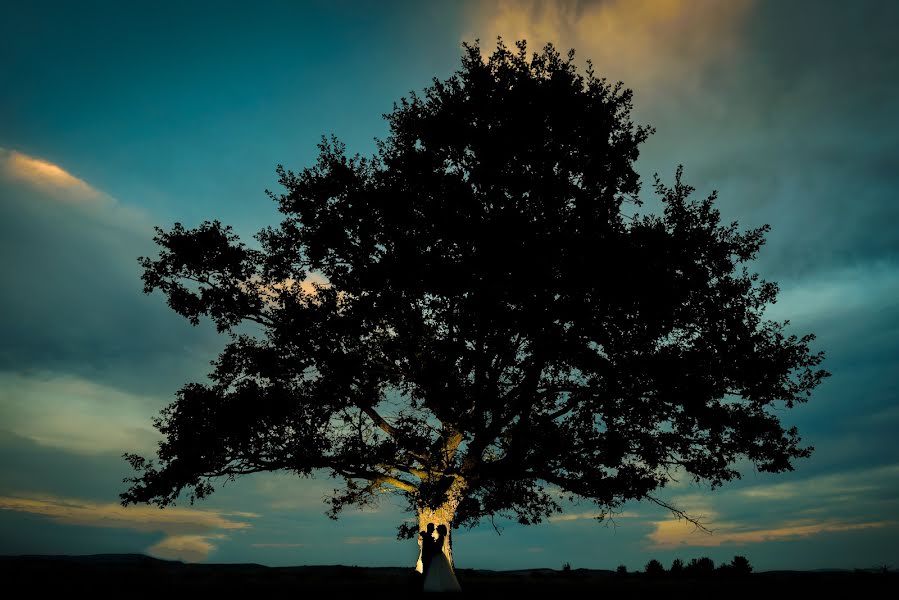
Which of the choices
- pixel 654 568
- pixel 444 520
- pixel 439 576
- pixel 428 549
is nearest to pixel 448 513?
pixel 444 520

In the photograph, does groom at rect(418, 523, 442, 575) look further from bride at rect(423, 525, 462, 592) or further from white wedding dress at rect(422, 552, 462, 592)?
white wedding dress at rect(422, 552, 462, 592)

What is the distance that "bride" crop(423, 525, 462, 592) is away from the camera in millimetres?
19891

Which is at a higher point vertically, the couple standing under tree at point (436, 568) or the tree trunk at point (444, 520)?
the tree trunk at point (444, 520)

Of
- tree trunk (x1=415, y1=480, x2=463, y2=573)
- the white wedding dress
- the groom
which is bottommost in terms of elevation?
the white wedding dress

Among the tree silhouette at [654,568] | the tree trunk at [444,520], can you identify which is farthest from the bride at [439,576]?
the tree silhouette at [654,568]

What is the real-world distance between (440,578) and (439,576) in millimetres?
→ 72

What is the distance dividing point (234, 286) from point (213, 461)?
6.65m

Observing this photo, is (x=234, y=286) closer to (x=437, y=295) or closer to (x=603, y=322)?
(x=437, y=295)

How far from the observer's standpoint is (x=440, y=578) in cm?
2003

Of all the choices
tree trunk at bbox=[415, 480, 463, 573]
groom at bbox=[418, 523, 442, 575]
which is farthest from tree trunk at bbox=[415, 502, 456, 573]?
groom at bbox=[418, 523, 442, 575]

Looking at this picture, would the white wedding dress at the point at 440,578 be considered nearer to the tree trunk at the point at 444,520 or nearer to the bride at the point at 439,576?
the bride at the point at 439,576

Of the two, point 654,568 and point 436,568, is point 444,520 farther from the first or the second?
point 654,568

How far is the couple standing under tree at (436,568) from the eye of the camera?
19938 millimetres

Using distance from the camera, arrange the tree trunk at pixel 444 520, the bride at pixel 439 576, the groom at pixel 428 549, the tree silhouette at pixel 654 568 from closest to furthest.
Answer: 1. the bride at pixel 439 576
2. the groom at pixel 428 549
3. the tree trunk at pixel 444 520
4. the tree silhouette at pixel 654 568
